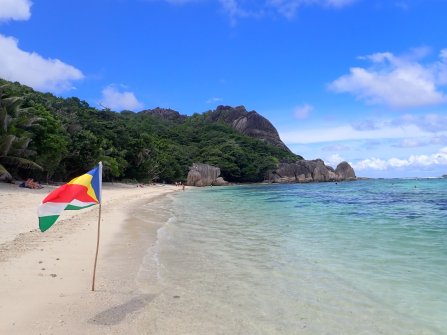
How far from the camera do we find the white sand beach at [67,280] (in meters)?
5.00

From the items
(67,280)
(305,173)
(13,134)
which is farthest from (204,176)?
(67,280)

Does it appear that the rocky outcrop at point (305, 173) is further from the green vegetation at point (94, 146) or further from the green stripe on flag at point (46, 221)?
the green stripe on flag at point (46, 221)

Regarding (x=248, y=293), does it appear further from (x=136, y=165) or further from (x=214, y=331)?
(x=136, y=165)

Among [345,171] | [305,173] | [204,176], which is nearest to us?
[204,176]

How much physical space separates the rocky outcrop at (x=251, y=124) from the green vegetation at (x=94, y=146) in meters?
17.4

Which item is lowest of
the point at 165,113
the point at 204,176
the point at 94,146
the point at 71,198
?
the point at 71,198

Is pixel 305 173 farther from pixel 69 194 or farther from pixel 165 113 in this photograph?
pixel 69 194

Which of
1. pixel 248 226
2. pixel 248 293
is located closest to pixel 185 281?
pixel 248 293

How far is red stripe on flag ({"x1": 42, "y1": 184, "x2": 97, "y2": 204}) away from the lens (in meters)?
5.81

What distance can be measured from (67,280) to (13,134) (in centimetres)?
2472

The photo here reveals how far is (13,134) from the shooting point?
90.7 feet

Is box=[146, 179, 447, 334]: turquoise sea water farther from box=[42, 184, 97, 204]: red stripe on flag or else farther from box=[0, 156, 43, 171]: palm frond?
box=[0, 156, 43, 171]: palm frond

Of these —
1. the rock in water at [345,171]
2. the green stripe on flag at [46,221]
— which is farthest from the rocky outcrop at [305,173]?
the green stripe on flag at [46,221]

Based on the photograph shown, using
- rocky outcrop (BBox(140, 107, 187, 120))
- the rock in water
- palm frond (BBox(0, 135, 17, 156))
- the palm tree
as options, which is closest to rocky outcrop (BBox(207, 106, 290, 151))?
rocky outcrop (BBox(140, 107, 187, 120))
